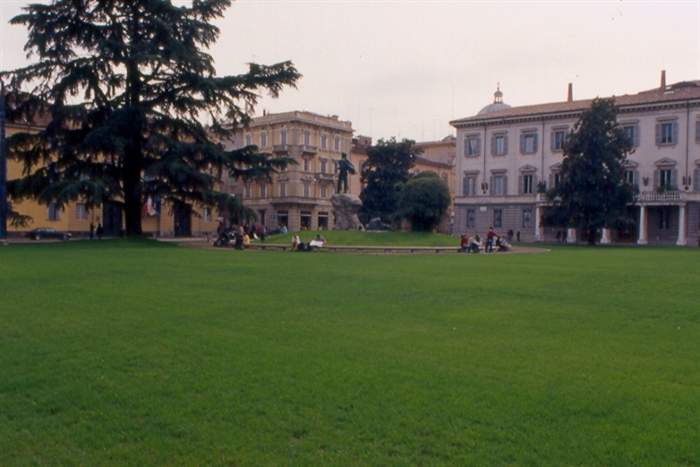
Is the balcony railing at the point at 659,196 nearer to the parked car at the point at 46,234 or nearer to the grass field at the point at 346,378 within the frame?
the grass field at the point at 346,378

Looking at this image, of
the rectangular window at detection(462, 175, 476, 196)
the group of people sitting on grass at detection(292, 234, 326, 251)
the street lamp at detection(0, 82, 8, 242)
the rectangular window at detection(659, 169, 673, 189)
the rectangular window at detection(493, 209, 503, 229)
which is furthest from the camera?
the rectangular window at detection(462, 175, 476, 196)

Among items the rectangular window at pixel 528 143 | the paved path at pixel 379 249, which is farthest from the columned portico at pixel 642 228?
the paved path at pixel 379 249

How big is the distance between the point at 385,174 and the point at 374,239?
38.5m

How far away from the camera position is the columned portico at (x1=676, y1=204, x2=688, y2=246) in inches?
2009

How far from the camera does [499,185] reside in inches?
2456

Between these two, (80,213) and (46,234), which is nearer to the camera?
(46,234)

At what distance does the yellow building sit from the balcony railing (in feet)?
108

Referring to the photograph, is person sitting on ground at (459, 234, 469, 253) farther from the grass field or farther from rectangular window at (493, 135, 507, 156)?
rectangular window at (493, 135, 507, 156)

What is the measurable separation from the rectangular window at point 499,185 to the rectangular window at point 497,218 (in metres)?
1.57

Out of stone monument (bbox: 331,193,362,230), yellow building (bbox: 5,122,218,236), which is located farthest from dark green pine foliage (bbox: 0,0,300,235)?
yellow building (bbox: 5,122,218,236)

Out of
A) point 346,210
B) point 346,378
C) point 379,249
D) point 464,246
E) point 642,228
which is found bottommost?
point 346,378

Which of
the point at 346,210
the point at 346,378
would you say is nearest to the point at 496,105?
the point at 346,210

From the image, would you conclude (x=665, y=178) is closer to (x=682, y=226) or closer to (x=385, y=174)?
(x=682, y=226)

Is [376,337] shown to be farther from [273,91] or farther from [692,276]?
[273,91]
